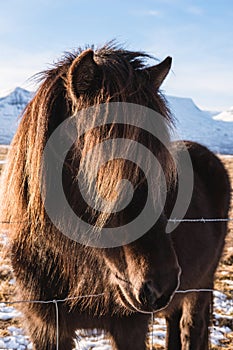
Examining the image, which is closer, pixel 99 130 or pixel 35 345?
pixel 99 130

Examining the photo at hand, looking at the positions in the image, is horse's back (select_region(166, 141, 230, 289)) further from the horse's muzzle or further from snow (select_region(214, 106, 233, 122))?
snow (select_region(214, 106, 233, 122))

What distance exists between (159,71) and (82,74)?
413mm

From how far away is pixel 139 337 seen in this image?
210cm

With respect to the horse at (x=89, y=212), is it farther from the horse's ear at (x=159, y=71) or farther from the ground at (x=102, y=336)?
the ground at (x=102, y=336)

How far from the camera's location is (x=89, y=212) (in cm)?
160

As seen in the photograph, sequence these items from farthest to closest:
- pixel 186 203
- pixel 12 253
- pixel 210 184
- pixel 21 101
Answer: pixel 21 101 < pixel 210 184 < pixel 186 203 < pixel 12 253

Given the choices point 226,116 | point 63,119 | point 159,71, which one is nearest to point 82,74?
point 63,119

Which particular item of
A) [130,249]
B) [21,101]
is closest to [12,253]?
[130,249]

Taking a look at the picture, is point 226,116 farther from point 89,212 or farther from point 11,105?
point 89,212

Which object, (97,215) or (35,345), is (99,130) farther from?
(35,345)

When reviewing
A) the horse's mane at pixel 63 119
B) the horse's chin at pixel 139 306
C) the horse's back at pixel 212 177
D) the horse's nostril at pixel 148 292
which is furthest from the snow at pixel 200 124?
the horse's nostril at pixel 148 292

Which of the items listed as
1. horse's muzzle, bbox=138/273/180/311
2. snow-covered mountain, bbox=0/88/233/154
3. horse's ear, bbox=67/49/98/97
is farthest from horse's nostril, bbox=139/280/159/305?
snow-covered mountain, bbox=0/88/233/154

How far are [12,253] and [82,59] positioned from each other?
107cm

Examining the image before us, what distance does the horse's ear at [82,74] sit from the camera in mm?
1481
